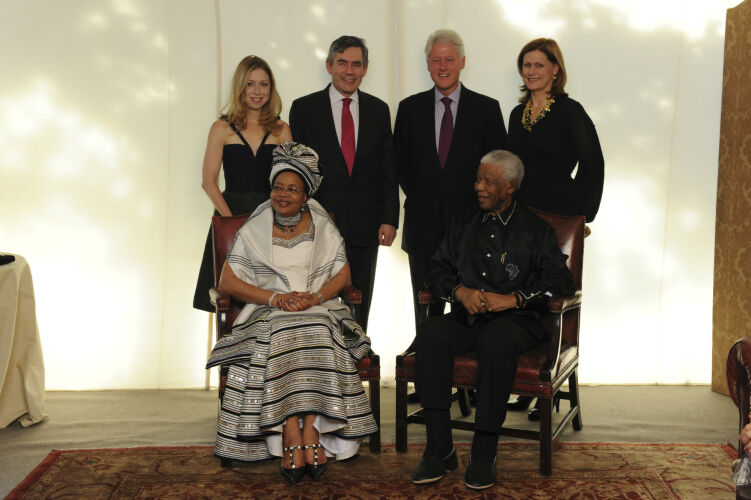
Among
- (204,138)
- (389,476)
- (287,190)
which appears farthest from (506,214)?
(204,138)

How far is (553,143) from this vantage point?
381 centimetres

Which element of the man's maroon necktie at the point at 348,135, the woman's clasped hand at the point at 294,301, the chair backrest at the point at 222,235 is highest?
the man's maroon necktie at the point at 348,135

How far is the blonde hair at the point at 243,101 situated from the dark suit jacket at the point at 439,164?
26.0 inches

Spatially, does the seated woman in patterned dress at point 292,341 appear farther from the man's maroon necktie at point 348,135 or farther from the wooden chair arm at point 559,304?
the wooden chair arm at point 559,304

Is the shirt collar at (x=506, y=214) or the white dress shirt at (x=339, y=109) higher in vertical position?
the white dress shirt at (x=339, y=109)

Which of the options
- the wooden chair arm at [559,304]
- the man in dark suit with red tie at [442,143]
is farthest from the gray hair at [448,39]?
the wooden chair arm at [559,304]

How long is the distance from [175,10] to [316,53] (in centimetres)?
80

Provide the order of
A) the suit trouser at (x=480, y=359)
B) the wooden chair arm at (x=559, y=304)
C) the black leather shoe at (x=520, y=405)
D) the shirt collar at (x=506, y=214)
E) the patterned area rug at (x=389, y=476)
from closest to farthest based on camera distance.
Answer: the patterned area rug at (x=389, y=476), the suit trouser at (x=480, y=359), the wooden chair arm at (x=559, y=304), the shirt collar at (x=506, y=214), the black leather shoe at (x=520, y=405)

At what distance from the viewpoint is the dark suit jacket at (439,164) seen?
3965mm

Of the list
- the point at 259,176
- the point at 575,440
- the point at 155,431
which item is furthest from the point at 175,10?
the point at 575,440

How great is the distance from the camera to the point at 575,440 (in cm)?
368

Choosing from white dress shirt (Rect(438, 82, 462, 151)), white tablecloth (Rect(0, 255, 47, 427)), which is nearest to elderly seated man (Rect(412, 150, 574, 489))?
white dress shirt (Rect(438, 82, 462, 151))

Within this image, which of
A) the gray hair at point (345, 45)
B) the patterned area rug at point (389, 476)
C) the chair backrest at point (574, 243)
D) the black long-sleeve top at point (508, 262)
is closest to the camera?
the patterned area rug at point (389, 476)

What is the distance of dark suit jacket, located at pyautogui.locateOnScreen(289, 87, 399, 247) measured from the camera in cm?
396
